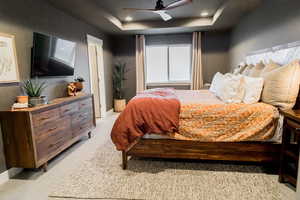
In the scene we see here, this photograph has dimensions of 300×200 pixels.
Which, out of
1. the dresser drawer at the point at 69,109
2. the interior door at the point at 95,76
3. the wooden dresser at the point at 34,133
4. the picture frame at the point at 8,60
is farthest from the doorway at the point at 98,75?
the picture frame at the point at 8,60

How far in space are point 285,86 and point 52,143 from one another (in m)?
2.95

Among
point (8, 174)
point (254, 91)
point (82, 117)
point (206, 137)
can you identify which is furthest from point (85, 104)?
point (254, 91)

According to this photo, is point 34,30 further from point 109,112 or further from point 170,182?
point 109,112

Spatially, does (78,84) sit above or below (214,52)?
below

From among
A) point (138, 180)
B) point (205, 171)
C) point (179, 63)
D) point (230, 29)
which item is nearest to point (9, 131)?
point (138, 180)

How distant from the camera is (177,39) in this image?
5.62 metres

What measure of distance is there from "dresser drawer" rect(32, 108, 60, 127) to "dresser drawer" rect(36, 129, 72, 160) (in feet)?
0.73

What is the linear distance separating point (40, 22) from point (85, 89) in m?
1.70

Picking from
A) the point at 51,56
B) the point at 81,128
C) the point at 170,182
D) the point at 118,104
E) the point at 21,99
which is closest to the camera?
the point at 170,182

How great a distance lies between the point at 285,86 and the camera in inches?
77.0

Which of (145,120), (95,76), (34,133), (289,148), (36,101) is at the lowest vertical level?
(289,148)

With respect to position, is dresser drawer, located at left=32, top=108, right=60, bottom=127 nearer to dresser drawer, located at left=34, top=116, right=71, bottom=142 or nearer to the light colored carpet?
dresser drawer, located at left=34, top=116, right=71, bottom=142

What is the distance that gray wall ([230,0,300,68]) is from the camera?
2398 millimetres

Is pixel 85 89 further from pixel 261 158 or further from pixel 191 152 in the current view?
pixel 261 158
